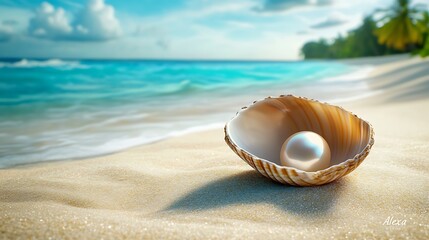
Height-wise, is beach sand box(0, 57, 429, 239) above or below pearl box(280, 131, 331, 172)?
below

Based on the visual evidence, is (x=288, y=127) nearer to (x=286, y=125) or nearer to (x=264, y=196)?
(x=286, y=125)

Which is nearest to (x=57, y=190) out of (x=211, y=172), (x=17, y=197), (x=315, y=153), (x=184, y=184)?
(x=17, y=197)

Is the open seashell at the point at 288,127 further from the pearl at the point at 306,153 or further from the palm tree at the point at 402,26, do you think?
the palm tree at the point at 402,26

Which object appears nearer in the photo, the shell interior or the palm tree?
the shell interior

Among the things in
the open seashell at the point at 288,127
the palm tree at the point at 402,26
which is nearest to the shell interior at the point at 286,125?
the open seashell at the point at 288,127

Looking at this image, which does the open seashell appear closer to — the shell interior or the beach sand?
the shell interior

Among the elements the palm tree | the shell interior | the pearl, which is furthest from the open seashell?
the palm tree

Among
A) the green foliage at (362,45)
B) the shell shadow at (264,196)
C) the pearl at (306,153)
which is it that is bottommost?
the shell shadow at (264,196)

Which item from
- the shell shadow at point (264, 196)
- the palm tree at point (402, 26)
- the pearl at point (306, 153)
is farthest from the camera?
the palm tree at point (402, 26)
